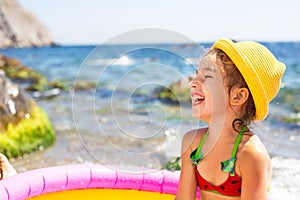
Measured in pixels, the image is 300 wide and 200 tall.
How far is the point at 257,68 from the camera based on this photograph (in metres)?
1.75

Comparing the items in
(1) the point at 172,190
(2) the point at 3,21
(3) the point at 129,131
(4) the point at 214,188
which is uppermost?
(4) the point at 214,188

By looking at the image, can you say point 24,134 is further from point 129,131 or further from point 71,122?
point 71,122

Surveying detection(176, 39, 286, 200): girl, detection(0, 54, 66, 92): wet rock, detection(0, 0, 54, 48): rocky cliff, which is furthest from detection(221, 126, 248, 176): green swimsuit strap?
detection(0, 0, 54, 48): rocky cliff

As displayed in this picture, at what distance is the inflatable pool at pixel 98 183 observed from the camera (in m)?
2.73

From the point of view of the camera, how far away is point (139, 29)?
188 cm

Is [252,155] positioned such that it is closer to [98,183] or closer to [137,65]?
Result: [137,65]

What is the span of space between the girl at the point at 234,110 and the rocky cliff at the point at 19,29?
92.6 feet

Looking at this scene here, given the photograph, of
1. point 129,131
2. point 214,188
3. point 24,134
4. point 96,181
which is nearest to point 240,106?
point 214,188

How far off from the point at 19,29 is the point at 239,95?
115 ft

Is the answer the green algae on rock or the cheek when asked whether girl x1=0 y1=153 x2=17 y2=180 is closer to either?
the cheek

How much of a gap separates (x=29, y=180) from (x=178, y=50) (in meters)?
1.14

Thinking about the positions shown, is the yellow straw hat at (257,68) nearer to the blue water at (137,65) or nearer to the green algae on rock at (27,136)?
the blue water at (137,65)

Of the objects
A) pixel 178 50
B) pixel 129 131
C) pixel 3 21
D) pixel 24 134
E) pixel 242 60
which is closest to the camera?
pixel 242 60

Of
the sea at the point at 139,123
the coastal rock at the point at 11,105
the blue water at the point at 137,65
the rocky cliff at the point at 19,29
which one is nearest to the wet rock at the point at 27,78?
the blue water at the point at 137,65
